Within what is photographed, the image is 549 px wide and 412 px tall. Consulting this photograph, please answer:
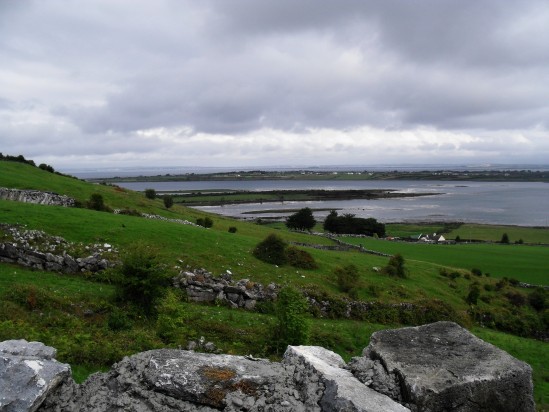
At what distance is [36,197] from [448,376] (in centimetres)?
4046

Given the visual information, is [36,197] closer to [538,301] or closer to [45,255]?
[45,255]

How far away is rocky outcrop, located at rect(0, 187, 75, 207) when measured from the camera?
37469 millimetres

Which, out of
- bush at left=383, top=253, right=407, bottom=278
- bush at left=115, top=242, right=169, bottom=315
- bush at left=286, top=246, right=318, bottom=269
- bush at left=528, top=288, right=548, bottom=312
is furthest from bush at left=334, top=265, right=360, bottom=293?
bush at left=528, top=288, right=548, bottom=312

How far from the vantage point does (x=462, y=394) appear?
7543 mm

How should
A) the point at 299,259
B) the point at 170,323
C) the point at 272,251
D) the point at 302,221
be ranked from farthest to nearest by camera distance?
the point at 302,221, the point at 299,259, the point at 272,251, the point at 170,323

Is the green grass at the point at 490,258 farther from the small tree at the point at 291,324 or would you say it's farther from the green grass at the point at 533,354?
the small tree at the point at 291,324

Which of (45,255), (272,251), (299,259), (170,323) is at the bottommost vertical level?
(299,259)

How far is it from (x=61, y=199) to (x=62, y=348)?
3279 centimetres

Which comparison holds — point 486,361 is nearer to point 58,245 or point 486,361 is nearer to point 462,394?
point 462,394

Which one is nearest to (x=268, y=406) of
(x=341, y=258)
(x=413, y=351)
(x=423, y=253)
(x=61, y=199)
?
(x=413, y=351)

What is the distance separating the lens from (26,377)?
6957 mm

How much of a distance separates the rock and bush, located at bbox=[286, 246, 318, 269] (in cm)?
2126

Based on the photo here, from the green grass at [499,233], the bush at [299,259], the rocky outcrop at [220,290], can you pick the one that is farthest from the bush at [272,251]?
the green grass at [499,233]

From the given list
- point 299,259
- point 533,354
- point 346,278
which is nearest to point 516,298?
point 533,354
